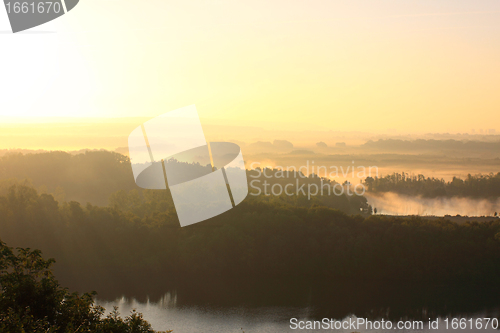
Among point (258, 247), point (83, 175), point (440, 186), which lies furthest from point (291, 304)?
point (83, 175)

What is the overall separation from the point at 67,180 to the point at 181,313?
162ft

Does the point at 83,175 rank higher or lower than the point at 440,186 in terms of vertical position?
higher

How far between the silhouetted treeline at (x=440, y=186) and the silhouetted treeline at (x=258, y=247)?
12703 mm

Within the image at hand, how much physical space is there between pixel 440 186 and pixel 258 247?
3293cm

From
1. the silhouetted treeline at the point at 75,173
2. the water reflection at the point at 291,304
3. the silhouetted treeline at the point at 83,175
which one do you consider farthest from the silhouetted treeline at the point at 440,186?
the silhouetted treeline at the point at 75,173

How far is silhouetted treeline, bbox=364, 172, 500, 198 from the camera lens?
5688 centimetres

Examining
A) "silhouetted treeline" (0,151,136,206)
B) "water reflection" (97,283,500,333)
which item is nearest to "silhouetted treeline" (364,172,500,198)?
"water reflection" (97,283,500,333)

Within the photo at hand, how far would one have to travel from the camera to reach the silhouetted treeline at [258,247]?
131 ft

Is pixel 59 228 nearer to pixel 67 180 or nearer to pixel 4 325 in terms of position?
pixel 67 180

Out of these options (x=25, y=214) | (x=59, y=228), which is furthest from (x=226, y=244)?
(x=25, y=214)

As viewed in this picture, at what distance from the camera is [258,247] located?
4178cm

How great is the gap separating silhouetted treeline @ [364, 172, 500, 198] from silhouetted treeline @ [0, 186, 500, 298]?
12.7 meters

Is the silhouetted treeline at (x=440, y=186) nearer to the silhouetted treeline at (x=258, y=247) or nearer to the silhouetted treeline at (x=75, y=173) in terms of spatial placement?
the silhouetted treeline at (x=258, y=247)

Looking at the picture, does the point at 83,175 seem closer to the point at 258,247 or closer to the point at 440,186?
the point at 258,247
